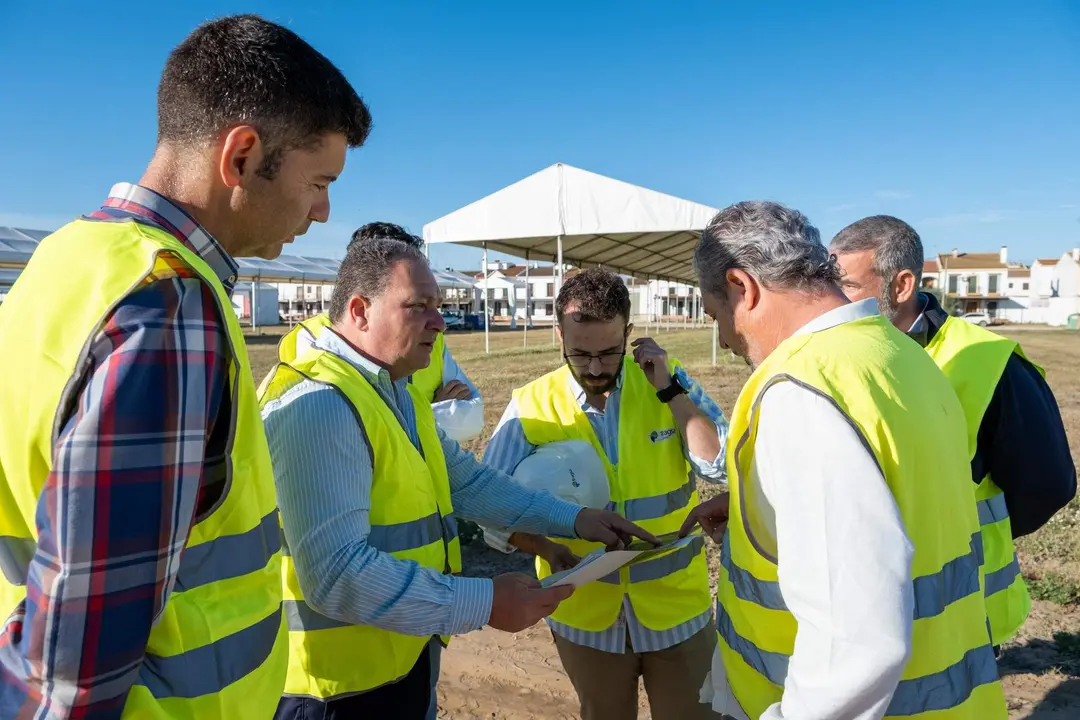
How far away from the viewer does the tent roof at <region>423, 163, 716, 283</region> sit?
465 inches

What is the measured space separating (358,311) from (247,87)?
906 mm

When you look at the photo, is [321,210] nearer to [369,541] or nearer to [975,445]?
[369,541]

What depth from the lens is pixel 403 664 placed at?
1.86m

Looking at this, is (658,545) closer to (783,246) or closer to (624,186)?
(783,246)

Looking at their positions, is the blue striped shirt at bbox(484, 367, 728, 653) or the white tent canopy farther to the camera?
the white tent canopy

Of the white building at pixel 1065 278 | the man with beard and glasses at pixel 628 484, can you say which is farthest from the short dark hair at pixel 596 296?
the white building at pixel 1065 278

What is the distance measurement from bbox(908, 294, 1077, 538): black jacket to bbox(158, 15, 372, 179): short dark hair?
2218mm

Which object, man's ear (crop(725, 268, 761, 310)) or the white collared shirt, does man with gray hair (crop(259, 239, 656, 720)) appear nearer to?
the white collared shirt

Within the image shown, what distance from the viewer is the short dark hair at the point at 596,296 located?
2650mm

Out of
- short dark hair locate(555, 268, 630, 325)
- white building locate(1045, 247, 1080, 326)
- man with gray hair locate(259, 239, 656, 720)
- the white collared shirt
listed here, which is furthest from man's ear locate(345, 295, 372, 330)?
white building locate(1045, 247, 1080, 326)

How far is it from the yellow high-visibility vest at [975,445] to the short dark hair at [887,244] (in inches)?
13.8

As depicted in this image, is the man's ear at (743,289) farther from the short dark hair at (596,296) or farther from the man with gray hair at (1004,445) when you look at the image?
the man with gray hair at (1004,445)

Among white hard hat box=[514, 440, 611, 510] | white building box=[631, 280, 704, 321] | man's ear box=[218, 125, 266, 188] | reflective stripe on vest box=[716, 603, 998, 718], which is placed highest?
white building box=[631, 280, 704, 321]

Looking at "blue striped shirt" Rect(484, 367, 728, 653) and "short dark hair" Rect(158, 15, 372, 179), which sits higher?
"short dark hair" Rect(158, 15, 372, 179)
